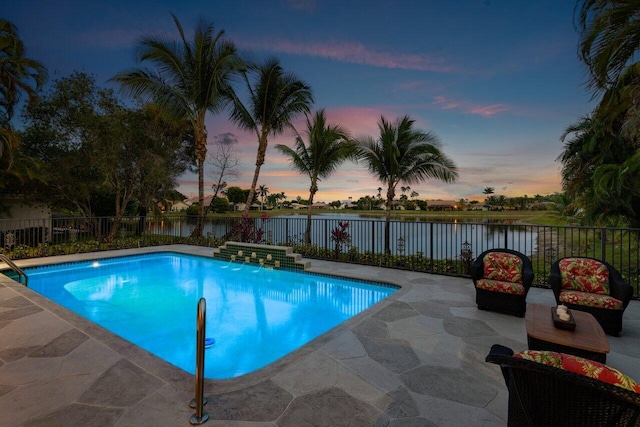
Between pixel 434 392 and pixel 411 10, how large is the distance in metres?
9.23

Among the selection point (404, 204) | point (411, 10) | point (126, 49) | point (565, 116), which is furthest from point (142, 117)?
point (404, 204)

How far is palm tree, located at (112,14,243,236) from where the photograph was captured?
9.98 metres

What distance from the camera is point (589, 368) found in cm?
130

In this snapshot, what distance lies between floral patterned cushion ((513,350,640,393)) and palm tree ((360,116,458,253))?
24.9ft

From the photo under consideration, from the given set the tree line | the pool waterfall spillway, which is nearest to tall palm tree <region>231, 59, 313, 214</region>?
the tree line

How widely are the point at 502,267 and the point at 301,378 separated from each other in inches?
136

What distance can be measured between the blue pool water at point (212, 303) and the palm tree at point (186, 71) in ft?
18.7

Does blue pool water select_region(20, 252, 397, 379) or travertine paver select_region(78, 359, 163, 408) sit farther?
blue pool water select_region(20, 252, 397, 379)

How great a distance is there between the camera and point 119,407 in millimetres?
2047

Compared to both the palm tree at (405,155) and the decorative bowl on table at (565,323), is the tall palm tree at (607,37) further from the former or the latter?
the palm tree at (405,155)

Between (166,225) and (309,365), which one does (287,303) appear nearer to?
(309,365)

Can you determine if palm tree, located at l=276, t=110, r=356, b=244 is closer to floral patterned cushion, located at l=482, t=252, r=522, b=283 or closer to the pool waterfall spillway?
the pool waterfall spillway

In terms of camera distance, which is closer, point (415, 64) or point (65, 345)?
point (65, 345)

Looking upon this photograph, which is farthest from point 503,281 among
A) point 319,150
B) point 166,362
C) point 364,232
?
point 319,150
